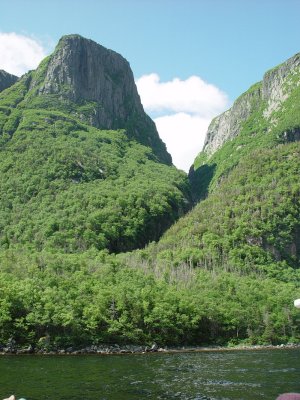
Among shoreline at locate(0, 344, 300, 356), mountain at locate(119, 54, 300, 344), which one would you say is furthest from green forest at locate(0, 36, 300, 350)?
shoreline at locate(0, 344, 300, 356)

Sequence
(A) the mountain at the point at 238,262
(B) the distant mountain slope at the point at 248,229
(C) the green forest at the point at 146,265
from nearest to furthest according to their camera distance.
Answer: (C) the green forest at the point at 146,265
(A) the mountain at the point at 238,262
(B) the distant mountain slope at the point at 248,229

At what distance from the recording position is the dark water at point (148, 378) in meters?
41.4

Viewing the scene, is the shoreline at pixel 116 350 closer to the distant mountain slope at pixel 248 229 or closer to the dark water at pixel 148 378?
the dark water at pixel 148 378

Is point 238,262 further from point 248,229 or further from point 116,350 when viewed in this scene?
point 116,350

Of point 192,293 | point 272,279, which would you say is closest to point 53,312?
point 192,293

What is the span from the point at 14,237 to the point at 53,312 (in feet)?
271

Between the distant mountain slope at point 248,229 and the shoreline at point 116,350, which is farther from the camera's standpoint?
the distant mountain slope at point 248,229

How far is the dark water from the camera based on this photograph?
41.4 metres

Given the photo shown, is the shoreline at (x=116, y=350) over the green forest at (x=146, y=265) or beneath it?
beneath

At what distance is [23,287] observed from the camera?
90.3 m

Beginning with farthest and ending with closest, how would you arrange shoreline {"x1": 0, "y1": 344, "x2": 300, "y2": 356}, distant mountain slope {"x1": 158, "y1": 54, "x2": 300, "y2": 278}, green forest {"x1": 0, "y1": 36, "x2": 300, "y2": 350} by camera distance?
distant mountain slope {"x1": 158, "y1": 54, "x2": 300, "y2": 278} < green forest {"x1": 0, "y1": 36, "x2": 300, "y2": 350} < shoreline {"x1": 0, "y1": 344, "x2": 300, "y2": 356}

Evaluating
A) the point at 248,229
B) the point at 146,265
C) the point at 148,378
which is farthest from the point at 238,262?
the point at 148,378

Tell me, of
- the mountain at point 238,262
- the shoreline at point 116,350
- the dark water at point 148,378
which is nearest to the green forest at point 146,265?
the mountain at point 238,262

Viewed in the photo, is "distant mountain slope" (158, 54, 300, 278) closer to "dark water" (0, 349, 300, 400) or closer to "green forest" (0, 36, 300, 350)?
"green forest" (0, 36, 300, 350)
